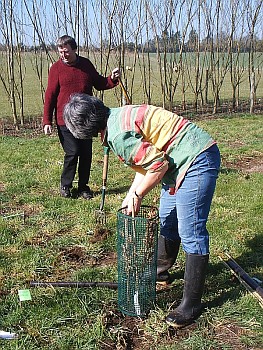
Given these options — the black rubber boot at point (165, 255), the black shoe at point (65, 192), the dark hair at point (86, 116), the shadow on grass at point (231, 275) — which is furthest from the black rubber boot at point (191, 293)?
the black shoe at point (65, 192)

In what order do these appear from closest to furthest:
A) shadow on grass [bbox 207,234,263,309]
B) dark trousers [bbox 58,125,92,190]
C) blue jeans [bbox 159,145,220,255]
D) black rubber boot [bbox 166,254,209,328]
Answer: blue jeans [bbox 159,145,220,255] → black rubber boot [bbox 166,254,209,328] → shadow on grass [bbox 207,234,263,309] → dark trousers [bbox 58,125,92,190]

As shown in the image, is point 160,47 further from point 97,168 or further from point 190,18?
point 97,168

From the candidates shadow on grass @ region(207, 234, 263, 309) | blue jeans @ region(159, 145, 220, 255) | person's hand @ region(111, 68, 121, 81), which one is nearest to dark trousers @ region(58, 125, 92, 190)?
person's hand @ region(111, 68, 121, 81)

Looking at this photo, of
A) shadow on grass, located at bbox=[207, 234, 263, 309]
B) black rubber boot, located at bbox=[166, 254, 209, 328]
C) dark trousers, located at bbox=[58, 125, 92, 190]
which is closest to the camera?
black rubber boot, located at bbox=[166, 254, 209, 328]

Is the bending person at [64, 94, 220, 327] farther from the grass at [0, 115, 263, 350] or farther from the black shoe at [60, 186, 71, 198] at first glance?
the black shoe at [60, 186, 71, 198]

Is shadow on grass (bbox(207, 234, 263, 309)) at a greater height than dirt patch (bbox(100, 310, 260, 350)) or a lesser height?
greater

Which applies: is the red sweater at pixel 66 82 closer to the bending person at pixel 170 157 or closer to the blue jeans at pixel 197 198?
the bending person at pixel 170 157

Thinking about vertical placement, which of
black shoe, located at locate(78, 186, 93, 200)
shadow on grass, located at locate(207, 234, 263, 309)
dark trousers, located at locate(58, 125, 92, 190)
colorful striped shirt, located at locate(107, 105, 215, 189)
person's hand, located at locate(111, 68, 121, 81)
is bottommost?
shadow on grass, located at locate(207, 234, 263, 309)

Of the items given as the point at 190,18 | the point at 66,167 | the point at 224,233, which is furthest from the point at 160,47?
the point at 224,233

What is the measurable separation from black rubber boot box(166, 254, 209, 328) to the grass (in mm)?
63

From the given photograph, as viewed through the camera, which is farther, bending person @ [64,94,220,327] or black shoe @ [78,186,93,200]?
black shoe @ [78,186,93,200]

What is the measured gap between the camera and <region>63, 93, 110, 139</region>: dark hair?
2.71 m

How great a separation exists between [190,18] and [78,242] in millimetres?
9559

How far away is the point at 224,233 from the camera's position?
177 inches
